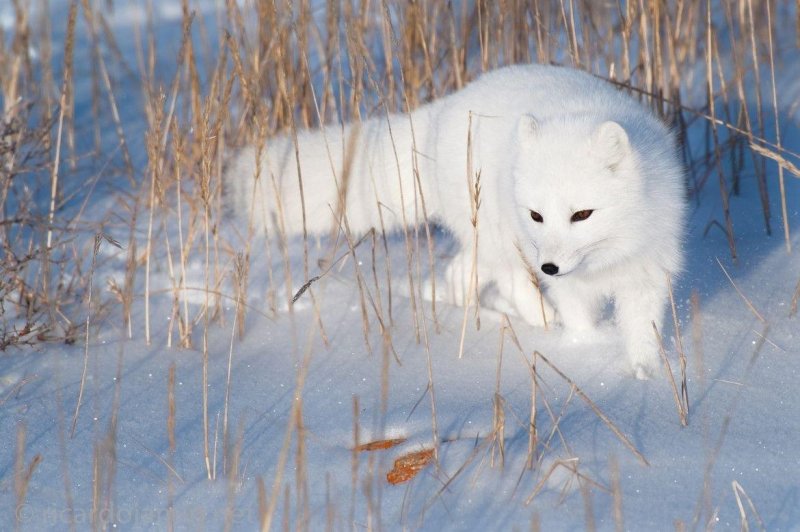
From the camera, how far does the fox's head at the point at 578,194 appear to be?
2.49 metres

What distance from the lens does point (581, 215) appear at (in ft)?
8.26

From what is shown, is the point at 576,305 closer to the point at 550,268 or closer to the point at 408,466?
the point at 550,268

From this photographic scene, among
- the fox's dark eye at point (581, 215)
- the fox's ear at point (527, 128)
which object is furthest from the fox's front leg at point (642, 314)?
the fox's ear at point (527, 128)

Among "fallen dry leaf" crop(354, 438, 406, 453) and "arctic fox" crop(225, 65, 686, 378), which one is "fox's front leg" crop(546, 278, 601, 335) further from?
"fallen dry leaf" crop(354, 438, 406, 453)

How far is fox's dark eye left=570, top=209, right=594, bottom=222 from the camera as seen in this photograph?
2.51 metres

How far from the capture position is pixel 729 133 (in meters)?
3.76

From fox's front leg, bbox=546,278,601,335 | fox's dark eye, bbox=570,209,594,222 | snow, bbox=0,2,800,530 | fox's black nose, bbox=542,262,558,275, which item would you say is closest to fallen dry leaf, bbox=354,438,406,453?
snow, bbox=0,2,800,530

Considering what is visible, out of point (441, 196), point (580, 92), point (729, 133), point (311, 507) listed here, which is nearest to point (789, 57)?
point (729, 133)

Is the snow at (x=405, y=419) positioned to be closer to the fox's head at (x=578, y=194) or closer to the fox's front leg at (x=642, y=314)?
the fox's front leg at (x=642, y=314)

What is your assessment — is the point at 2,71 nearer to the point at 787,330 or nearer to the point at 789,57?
the point at 787,330

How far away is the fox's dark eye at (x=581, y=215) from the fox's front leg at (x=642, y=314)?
14.6 inches

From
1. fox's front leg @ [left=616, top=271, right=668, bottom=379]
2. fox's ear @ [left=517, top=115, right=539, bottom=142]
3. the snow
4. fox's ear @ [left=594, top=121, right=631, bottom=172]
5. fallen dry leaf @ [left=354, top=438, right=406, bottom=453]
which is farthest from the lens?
fox's front leg @ [left=616, top=271, right=668, bottom=379]

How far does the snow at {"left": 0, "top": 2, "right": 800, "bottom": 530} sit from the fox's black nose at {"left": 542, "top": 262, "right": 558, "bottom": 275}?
172 millimetres

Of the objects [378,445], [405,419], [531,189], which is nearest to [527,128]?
[531,189]
